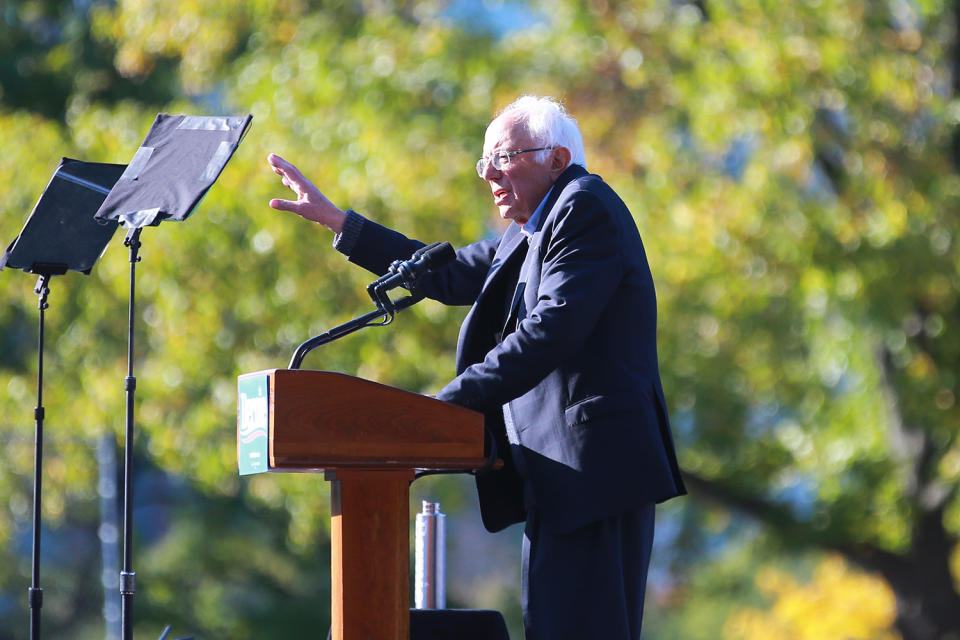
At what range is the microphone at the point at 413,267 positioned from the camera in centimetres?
271

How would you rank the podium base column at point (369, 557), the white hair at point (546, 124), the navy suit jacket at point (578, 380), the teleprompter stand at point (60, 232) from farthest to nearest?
the teleprompter stand at point (60, 232) → the white hair at point (546, 124) → the navy suit jacket at point (578, 380) → the podium base column at point (369, 557)

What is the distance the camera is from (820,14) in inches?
293

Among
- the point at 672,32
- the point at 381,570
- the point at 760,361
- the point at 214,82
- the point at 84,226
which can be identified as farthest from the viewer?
the point at 214,82

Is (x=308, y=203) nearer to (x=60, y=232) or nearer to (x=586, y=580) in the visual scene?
(x=60, y=232)

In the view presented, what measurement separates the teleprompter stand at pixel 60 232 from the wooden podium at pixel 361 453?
1.29 metres

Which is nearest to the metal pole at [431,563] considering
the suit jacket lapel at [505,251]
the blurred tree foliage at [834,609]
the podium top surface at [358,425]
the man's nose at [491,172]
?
the suit jacket lapel at [505,251]

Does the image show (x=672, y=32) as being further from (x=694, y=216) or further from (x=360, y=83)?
(x=360, y=83)

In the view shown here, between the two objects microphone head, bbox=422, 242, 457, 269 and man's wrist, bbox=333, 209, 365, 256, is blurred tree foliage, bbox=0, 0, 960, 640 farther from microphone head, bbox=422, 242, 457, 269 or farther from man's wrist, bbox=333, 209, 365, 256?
microphone head, bbox=422, 242, 457, 269

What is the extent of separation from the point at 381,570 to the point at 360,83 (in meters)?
6.06

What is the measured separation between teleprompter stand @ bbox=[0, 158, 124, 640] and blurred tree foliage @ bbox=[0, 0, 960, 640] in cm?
393

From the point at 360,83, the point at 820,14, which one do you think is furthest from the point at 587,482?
the point at 360,83

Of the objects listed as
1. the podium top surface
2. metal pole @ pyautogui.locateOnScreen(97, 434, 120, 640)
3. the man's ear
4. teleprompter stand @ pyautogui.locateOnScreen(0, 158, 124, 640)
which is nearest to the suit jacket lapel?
the man's ear

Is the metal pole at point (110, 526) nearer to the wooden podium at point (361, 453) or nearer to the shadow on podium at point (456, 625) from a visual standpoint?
the shadow on podium at point (456, 625)

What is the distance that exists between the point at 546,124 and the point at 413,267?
20.5 inches
